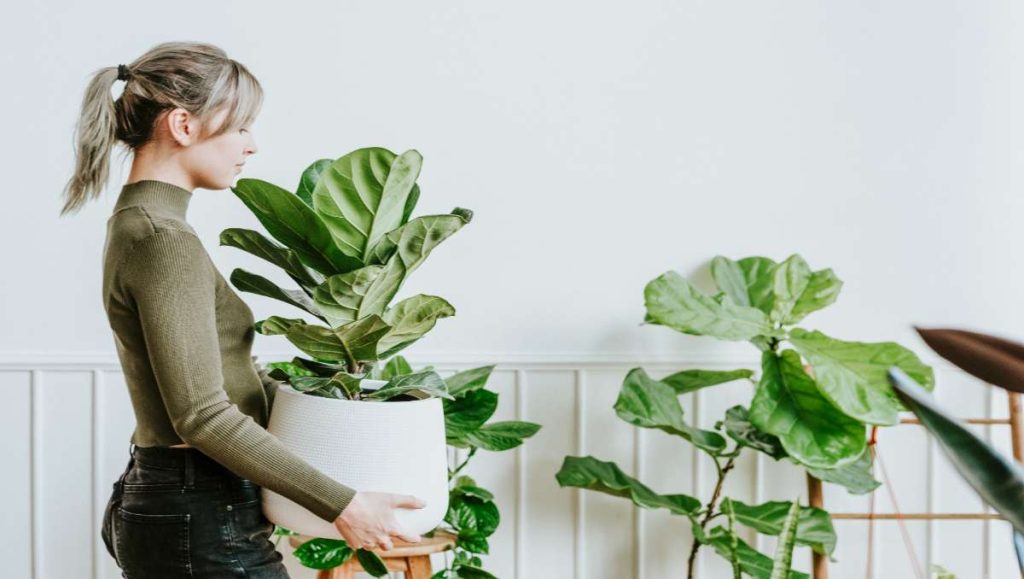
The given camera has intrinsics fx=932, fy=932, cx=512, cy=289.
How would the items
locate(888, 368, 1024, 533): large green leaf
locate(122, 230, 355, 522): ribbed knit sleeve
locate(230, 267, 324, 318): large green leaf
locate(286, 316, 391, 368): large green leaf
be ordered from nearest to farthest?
locate(888, 368, 1024, 533): large green leaf, locate(122, 230, 355, 522): ribbed knit sleeve, locate(286, 316, 391, 368): large green leaf, locate(230, 267, 324, 318): large green leaf

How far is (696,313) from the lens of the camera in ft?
5.70

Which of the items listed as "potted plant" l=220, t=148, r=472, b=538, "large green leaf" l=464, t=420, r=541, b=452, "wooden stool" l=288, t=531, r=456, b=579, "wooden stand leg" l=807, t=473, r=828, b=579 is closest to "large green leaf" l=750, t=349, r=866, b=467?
"wooden stand leg" l=807, t=473, r=828, b=579

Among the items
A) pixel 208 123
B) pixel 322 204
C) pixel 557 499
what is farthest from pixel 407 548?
pixel 208 123

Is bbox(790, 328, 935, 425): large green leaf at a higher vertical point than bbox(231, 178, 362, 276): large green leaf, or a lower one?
lower

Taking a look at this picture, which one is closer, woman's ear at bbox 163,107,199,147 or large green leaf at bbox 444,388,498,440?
woman's ear at bbox 163,107,199,147

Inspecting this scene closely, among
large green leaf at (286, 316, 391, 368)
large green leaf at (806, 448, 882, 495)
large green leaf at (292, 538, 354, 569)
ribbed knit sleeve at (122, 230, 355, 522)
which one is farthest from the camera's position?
large green leaf at (806, 448, 882, 495)

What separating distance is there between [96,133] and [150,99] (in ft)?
0.26

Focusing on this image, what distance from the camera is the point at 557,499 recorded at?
2020 millimetres

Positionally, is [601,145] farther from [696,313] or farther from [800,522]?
[800,522]

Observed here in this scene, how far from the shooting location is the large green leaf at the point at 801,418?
1621 millimetres

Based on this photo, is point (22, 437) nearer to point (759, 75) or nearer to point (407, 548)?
point (407, 548)

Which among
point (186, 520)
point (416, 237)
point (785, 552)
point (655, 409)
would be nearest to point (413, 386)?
point (416, 237)

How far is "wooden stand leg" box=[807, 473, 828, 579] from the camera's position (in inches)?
74.0

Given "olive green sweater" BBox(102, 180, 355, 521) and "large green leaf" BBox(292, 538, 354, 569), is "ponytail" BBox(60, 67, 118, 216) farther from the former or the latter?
"large green leaf" BBox(292, 538, 354, 569)
